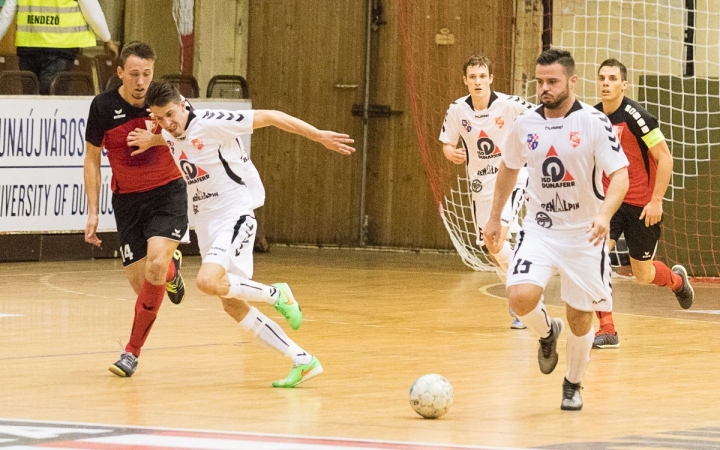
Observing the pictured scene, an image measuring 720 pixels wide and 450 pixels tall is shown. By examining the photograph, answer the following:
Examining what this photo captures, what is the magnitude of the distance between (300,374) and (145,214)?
1892mm

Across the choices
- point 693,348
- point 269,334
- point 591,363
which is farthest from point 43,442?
point 693,348

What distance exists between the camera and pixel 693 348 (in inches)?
440

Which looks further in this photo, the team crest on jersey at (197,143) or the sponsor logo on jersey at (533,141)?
the team crest on jersey at (197,143)

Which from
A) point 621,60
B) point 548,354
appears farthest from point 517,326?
point 621,60

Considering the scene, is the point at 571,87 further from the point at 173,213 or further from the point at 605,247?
the point at 173,213

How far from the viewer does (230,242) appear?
29.5 ft

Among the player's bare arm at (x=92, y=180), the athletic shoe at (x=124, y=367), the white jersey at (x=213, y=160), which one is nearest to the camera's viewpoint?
the white jersey at (x=213, y=160)

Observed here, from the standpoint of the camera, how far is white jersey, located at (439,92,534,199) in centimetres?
1269

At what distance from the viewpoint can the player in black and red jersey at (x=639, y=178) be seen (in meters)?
11.4

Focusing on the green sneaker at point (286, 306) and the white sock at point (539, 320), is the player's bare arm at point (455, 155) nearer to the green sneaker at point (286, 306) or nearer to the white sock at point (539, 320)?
the green sneaker at point (286, 306)

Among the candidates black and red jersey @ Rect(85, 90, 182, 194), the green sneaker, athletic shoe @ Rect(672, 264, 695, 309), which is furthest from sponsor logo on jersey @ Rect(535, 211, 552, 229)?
athletic shoe @ Rect(672, 264, 695, 309)

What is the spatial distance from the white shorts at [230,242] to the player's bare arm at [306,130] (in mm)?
610

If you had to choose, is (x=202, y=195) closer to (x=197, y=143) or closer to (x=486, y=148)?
(x=197, y=143)

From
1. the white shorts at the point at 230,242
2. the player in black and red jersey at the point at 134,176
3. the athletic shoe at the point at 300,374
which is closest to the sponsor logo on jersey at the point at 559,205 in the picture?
the athletic shoe at the point at 300,374
